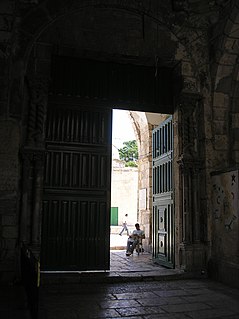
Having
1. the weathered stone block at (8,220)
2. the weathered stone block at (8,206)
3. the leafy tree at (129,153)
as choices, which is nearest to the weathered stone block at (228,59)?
the weathered stone block at (8,206)

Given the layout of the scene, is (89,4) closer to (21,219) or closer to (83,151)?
(83,151)

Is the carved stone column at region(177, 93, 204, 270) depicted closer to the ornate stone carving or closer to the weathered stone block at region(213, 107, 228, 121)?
the weathered stone block at region(213, 107, 228, 121)

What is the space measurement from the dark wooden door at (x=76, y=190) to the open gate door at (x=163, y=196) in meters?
1.12

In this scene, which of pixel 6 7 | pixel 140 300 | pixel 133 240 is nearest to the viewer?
pixel 140 300

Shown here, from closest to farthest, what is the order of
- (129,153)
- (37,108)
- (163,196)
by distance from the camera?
(37,108) → (163,196) → (129,153)

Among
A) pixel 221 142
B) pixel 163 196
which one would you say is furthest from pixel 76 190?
pixel 221 142

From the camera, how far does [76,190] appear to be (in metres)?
5.62

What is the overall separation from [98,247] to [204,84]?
3.32m

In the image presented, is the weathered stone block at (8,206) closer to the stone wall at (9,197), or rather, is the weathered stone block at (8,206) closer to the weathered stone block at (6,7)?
the stone wall at (9,197)

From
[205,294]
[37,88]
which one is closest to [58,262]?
[205,294]

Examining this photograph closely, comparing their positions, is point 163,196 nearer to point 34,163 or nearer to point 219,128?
point 219,128

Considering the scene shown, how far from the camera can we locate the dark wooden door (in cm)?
542

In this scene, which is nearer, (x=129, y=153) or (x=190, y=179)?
(x=190, y=179)

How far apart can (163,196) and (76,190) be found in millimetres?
1748
